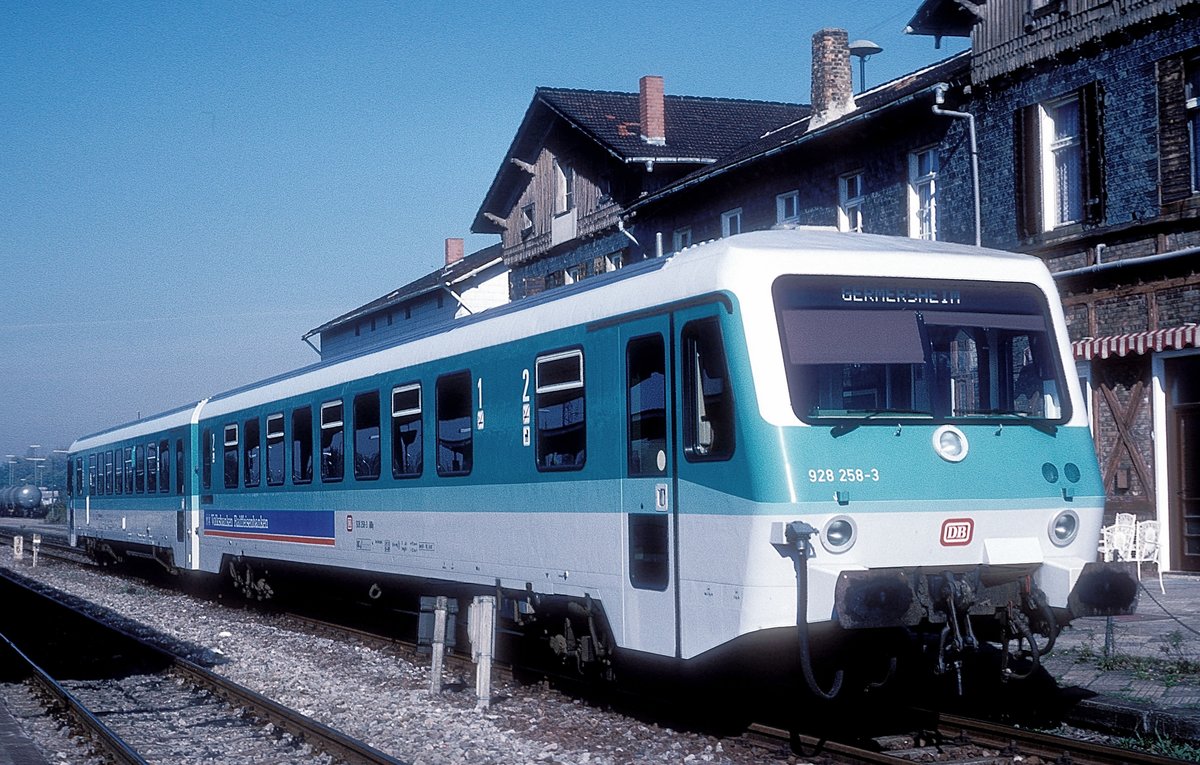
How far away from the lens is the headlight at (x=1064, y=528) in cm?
873

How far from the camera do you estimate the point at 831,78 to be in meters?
26.6

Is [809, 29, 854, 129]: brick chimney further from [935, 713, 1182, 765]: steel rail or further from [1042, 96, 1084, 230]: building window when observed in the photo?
[935, 713, 1182, 765]: steel rail

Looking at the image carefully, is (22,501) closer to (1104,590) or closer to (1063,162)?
(1063,162)

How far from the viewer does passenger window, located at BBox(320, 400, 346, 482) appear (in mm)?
15391

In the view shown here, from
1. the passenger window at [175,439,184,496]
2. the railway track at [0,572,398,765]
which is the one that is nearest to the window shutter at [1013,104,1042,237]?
the railway track at [0,572,398,765]

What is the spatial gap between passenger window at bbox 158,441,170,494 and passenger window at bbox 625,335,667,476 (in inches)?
602

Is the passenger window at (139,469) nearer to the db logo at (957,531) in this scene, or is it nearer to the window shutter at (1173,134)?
the window shutter at (1173,134)

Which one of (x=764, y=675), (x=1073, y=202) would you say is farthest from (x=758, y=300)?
(x=1073, y=202)

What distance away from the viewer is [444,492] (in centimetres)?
1263

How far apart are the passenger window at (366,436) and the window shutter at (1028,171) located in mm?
10201

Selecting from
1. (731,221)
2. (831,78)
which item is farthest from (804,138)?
(731,221)

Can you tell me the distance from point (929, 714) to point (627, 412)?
9.07 ft

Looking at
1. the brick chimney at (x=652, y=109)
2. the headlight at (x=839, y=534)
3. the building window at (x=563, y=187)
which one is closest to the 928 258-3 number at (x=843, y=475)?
the headlight at (x=839, y=534)

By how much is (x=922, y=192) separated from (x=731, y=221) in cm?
629
